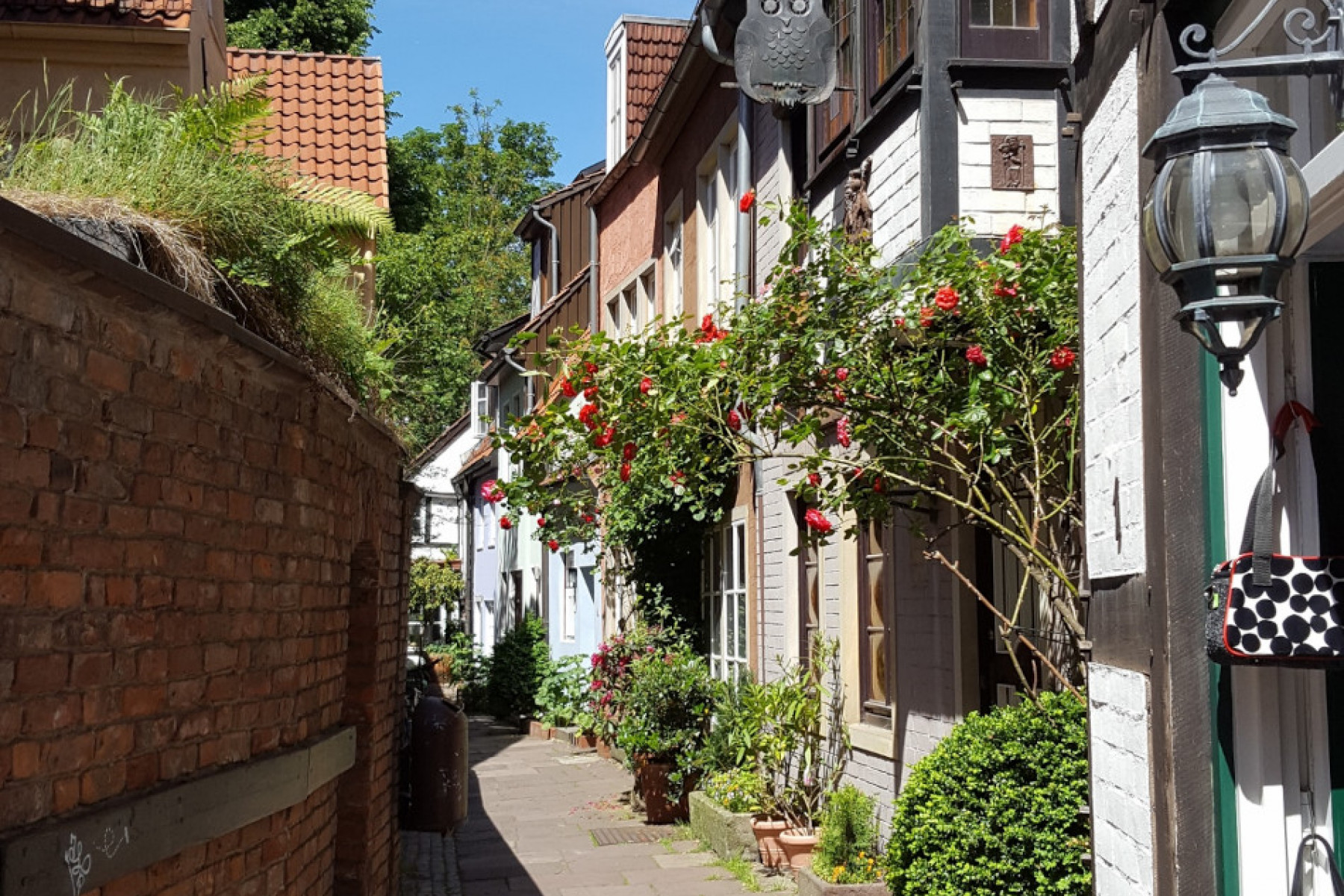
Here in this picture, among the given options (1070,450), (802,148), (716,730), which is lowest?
(716,730)

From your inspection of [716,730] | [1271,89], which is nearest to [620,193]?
[716,730]

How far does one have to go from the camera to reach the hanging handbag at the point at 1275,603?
3.47 meters

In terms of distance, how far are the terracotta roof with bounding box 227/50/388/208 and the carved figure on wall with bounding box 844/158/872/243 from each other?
17.7 feet

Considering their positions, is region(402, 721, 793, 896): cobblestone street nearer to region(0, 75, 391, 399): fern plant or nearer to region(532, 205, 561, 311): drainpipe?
region(0, 75, 391, 399): fern plant

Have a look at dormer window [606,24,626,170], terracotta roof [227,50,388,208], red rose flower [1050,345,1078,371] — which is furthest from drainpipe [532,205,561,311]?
red rose flower [1050,345,1078,371]

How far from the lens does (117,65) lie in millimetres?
10273

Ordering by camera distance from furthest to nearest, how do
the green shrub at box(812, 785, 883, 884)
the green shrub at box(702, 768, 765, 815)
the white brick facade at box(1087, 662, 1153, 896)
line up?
the green shrub at box(702, 768, 765, 815) < the green shrub at box(812, 785, 883, 884) < the white brick facade at box(1087, 662, 1153, 896)

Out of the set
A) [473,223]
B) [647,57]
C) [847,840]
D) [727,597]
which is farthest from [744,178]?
[473,223]

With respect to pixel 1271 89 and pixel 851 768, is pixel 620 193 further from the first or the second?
pixel 1271 89

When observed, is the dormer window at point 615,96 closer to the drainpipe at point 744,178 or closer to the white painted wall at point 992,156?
the drainpipe at point 744,178

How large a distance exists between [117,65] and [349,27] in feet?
61.1

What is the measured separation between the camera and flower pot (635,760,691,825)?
13.0m

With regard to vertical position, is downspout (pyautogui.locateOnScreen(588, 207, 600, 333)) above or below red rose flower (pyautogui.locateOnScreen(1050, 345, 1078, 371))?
above

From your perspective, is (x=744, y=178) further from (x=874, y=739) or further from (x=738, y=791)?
(x=874, y=739)
